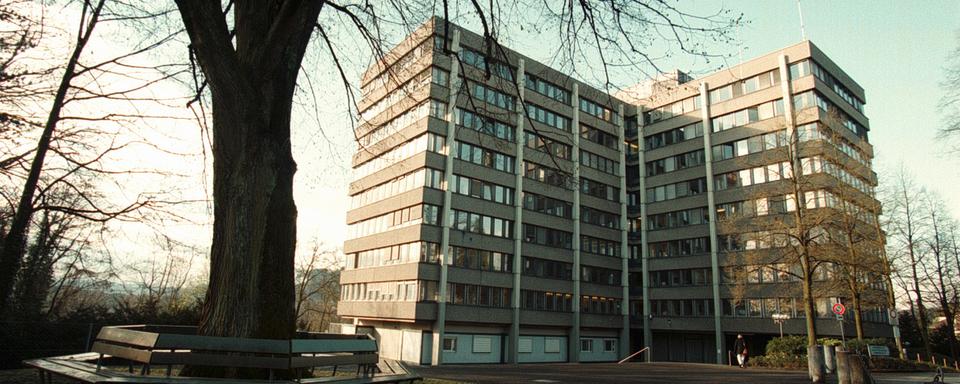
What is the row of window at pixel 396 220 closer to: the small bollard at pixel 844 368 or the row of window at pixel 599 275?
the row of window at pixel 599 275

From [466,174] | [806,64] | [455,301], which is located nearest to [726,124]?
[806,64]

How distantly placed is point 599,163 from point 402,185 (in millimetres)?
19734

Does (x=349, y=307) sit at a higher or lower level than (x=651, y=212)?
lower

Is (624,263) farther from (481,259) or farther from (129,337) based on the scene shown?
(129,337)

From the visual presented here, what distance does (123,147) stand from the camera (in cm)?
1438

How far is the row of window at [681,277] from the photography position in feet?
152

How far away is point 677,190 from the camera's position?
50094 mm

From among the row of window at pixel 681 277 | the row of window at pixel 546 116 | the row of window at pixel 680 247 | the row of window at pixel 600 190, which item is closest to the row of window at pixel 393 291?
the row of window at pixel 546 116

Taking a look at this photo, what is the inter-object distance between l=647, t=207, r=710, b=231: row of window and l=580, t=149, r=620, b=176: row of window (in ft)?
17.9

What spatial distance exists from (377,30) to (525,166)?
33971 mm

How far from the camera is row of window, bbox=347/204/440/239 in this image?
37906 mm

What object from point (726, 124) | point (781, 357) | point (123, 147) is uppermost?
point (726, 124)

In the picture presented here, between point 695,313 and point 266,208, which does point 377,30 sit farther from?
point 695,313

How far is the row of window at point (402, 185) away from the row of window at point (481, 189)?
4.01 feet
